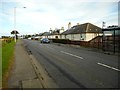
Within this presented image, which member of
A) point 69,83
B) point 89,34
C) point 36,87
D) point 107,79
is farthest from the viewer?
point 89,34

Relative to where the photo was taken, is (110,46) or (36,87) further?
(110,46)

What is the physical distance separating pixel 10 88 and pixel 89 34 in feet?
172

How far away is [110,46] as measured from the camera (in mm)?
24000

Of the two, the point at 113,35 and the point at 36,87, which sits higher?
the point at 113,35

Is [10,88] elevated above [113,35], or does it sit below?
below

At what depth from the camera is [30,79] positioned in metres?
8.41

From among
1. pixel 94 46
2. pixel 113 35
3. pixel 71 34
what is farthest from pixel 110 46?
pixel 71 34

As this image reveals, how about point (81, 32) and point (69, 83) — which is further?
point (81, 32)

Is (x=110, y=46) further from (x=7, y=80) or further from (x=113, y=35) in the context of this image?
(x=7, y=80)

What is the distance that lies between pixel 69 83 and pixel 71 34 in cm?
6074

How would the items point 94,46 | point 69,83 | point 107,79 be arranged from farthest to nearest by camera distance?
point 94,46 < point 107,79 < point 69,83

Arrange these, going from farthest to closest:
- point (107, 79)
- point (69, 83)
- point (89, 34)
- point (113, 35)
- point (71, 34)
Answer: point (71, 34) < point (89, 34) < point (113, 35) < point (107, 79) < point (69, 83)

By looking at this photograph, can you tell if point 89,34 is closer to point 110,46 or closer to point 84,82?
point 110,46

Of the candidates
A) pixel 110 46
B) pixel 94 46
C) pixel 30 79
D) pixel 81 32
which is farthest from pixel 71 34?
pixel 30 79
